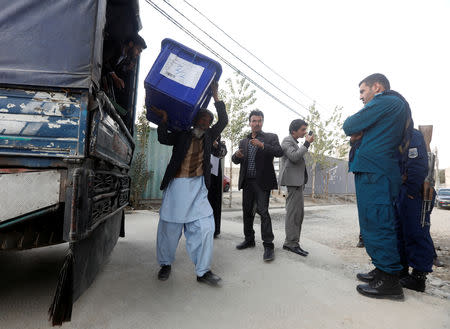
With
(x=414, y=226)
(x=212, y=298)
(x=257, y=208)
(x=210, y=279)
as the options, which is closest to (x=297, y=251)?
(x=257, y=208)

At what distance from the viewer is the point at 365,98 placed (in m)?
2.49

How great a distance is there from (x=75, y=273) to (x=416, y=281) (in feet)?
9.09

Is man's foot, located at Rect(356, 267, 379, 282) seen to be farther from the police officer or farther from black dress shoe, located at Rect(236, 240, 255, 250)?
black dress shoe, located at Rect(236, 240, 255, 250)

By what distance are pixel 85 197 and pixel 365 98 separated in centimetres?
254

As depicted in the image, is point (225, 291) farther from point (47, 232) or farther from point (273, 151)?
point (273, 151)

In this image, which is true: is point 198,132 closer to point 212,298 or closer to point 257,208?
point 257,208

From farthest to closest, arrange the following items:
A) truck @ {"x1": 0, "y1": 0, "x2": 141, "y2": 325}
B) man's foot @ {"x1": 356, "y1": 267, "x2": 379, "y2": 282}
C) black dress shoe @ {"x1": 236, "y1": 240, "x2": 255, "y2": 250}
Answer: black dress shoe @ {"x1": 236, "y1": 240, "x2": 255, "y2": 250} → man's foot @ {"x1": 356, "y1": 267, "x2": 379, "y2": 282} → truck @ {"x1": 0, "y1": 0, "x2": 141, "y2": 325}

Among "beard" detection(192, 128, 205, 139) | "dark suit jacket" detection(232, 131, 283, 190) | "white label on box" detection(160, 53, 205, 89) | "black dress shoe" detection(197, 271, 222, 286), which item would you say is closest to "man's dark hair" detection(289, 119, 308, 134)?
"dark suit jacket" detection(232, 131, 283, 190)

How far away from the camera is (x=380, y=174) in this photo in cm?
211

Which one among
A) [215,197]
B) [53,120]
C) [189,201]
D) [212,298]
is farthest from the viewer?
[215,197]

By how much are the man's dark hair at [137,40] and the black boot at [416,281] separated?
11.6ft

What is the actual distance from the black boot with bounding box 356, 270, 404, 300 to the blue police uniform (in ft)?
1.44

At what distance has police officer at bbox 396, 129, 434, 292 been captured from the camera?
7.56 ft

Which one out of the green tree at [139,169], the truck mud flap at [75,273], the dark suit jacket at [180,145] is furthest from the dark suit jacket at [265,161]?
the green tree at [139,169]
